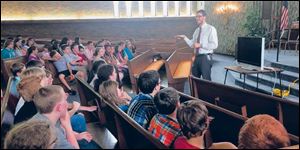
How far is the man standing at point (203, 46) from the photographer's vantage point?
5285mm

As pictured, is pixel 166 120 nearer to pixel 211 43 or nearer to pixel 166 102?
pixel 166 102

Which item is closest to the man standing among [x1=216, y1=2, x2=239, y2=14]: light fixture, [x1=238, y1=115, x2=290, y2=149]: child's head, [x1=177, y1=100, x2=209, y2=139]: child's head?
[x1=177, y1=100, x2=209, y2=139]: child's head

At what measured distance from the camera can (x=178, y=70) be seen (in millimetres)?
6938

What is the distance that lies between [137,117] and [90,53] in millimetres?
5413

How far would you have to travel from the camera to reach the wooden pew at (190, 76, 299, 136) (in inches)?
102

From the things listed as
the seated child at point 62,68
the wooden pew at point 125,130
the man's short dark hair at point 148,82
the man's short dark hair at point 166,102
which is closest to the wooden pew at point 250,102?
the man's short dark hair at point 148,82

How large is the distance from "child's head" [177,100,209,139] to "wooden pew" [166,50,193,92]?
3894mm

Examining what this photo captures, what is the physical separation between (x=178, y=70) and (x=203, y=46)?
5.40 feet

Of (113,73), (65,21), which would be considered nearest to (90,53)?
(113,73)

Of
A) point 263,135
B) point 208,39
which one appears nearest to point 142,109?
point 263,135

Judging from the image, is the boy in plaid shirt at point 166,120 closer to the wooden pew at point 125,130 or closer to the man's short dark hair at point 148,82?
the wooden pew at point 125,130

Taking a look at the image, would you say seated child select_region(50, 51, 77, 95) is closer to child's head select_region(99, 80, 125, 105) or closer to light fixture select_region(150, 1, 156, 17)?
child's head select_region(99, 80, 125, 105)

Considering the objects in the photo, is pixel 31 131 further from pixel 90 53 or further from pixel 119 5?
pixel 119 5

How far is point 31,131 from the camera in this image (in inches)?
62.5
